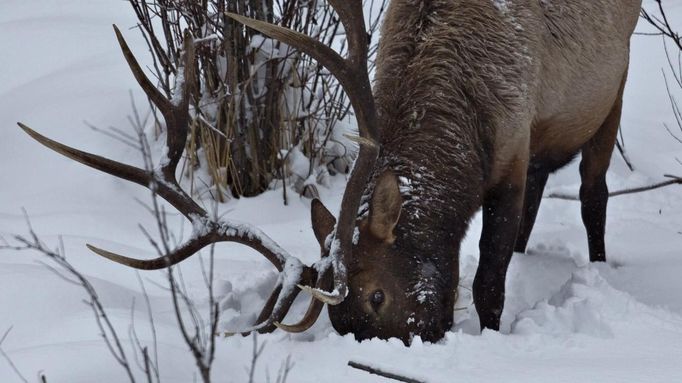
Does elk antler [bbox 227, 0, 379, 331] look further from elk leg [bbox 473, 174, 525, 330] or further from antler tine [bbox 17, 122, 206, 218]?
elk leg [bbox 473, 174, 525, 330]

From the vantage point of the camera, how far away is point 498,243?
4.23 meters

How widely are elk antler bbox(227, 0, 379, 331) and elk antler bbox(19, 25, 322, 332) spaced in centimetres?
12

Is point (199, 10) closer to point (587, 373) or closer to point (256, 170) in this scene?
point (256, 170)

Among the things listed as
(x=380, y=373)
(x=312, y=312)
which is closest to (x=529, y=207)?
(x=312, y=312)

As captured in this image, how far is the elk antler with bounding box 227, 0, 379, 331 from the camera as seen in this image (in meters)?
3.43

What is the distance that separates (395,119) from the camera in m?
3.99

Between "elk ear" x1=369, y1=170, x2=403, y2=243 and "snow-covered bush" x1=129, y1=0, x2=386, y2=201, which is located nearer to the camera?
"elk ear" x1=369, y1=170, x2=403, y2=243

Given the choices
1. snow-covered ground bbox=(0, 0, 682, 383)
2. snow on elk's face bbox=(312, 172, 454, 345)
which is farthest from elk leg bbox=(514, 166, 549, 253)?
snow on elk's face bbox=(312, 172, 454, 345)

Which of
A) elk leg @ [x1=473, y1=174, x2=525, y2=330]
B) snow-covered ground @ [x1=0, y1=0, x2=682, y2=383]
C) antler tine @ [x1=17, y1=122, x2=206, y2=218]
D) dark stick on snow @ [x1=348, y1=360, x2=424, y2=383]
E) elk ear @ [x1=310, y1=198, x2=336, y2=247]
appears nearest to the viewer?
dark stick on snow @ [x1=348, y1=360, x2=424, y2=383]

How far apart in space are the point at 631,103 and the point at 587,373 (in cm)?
549

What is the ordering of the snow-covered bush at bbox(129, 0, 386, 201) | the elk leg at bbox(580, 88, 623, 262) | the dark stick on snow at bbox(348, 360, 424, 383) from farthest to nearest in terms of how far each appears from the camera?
1. the snow-covered bush at bbox(129, 0, 386, 201)
2. the elk leg at bbox(580, 88, 623, 262)
3. the dark stick on snow at bbox(348, 360, 424, 383)

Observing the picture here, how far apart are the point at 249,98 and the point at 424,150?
2037 millimetres

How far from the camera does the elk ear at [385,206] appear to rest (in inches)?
143

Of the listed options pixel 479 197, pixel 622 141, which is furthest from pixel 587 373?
pixel 622 141
